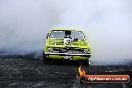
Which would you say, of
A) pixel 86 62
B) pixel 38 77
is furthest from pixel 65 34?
pixel 38 77

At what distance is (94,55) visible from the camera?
66.6ft

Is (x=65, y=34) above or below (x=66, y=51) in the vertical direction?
above

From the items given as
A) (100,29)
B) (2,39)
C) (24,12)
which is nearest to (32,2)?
(24,12)

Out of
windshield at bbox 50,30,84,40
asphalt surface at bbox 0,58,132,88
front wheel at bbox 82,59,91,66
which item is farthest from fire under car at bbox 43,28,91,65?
windshield at bbox 50,30,84,40

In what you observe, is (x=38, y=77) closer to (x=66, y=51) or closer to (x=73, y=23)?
(x=66, y=51)

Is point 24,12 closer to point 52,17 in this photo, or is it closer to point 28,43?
point 52,17

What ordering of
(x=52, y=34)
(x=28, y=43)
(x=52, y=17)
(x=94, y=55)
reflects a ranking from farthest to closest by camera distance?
(x=52, y=17) → (x=28, y=43) → (x=94, y=55) → (x=52, y=34)

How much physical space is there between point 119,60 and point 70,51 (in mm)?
2675

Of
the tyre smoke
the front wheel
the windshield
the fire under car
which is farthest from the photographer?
the tyre smoke

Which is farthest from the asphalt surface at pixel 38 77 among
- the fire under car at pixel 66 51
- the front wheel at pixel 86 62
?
the front wheel at pixel 86 62

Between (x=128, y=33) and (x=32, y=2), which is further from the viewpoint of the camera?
(x=32, y=2)

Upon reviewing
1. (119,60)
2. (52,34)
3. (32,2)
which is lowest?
(119,60)

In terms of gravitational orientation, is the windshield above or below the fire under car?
above

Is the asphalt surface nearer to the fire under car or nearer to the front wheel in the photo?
the fire under car
